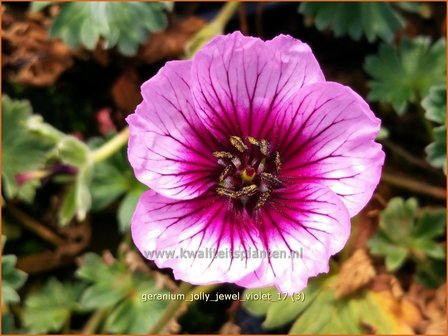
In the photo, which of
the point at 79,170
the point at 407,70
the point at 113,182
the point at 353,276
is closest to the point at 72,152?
the point at 79,170

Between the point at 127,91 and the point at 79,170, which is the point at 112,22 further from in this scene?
the point at 79,170

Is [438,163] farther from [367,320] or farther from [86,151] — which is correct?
[86,151]

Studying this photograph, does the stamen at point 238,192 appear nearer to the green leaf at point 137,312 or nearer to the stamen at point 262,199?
the stamen at point 262,199

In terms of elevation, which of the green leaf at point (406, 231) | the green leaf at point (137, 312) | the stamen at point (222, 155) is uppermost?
the stamen at point (222, 155)

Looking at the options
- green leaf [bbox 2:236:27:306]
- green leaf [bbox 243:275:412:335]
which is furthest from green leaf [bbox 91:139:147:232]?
green leaf [bbox 243:275:412:335]

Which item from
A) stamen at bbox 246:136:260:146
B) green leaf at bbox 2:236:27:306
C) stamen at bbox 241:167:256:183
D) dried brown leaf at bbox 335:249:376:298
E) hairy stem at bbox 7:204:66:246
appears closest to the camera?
stamen at bbox 246:136:260:146

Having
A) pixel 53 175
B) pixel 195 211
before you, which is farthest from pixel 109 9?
pixel 195 211


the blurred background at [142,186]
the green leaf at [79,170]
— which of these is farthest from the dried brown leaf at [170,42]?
the green leaf at [79,170]

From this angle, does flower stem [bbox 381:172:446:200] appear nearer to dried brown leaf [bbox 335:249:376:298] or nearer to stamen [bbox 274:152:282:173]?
dried brown leaf [bbox 335:249:376:298]
